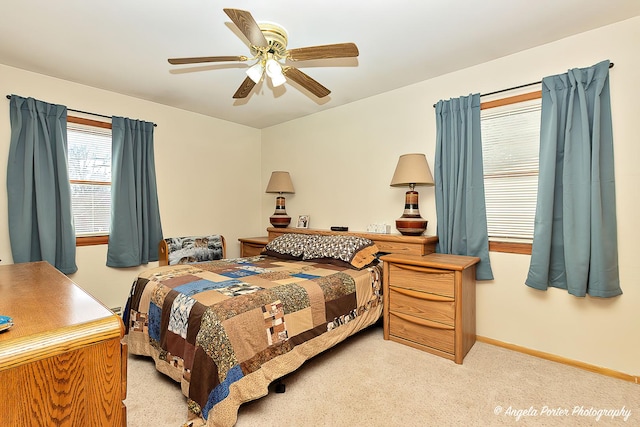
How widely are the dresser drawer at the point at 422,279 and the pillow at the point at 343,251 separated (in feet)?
0.93

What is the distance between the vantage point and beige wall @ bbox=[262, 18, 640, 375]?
2.11 metres

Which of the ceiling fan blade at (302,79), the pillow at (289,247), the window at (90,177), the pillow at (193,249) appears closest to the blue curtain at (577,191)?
the ceiling fan blade at (302,79)

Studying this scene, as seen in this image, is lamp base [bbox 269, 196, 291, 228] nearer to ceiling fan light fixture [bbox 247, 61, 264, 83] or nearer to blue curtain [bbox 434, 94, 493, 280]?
blue curtain [bbox 434, 94, 493, 280]

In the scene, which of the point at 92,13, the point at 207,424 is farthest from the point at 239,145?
the point at 207,424

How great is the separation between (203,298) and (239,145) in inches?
121

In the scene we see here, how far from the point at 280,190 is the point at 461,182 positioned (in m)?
2.19

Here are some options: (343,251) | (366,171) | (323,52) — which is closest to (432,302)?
(343,251)

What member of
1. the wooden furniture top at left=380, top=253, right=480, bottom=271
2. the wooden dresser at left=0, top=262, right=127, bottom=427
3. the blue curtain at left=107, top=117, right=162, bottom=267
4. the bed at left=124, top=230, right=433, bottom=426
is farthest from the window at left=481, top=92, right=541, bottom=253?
the blue curtain at left=107, top=117, right=162, bottom=267

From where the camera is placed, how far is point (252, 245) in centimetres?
404

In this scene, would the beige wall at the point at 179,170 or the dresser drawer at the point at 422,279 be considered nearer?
the dresser drawer at the point at 422,279

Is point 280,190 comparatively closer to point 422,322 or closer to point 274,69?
point 274,69

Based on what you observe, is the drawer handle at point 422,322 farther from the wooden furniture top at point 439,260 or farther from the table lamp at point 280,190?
the table lamp at point 280,190

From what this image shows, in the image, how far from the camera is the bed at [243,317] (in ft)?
5.27

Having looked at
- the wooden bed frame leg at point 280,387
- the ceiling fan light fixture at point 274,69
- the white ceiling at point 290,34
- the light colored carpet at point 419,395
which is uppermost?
the white ceiling at point 290,34
